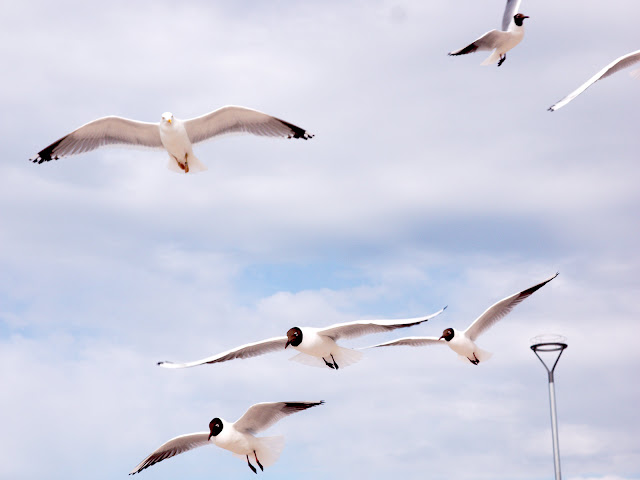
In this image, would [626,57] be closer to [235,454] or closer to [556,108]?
[556,108]

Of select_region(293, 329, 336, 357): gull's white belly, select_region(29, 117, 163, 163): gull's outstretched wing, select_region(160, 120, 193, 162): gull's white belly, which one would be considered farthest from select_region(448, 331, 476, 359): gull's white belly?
select_region(29, 117, 163, 163): gull's outstretched wing

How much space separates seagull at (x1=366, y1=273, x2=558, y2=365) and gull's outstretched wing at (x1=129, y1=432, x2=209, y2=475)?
3105mm

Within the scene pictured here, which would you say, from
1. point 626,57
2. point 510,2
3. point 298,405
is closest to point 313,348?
point 298,405

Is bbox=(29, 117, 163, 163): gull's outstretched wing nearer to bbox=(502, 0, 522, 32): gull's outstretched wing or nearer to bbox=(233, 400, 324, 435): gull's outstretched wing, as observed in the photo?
bbox=(233, 400, 324, 435): gull's outstretched wing

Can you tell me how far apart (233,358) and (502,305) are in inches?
164

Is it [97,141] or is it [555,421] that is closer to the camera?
[555,421]

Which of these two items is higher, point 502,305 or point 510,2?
point 510,2

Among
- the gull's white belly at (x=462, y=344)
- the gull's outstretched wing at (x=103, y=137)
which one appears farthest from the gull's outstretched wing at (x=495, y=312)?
the gull's outstretched wing at (x=103, y=137)

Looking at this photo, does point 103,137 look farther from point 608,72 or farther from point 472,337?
point 608,72

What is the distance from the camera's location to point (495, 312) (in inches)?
568

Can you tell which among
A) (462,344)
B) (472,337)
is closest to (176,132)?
(462,344)

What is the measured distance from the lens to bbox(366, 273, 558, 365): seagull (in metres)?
14.2

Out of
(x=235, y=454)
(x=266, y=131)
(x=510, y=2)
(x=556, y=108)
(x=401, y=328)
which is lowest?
(x=235, y=454)

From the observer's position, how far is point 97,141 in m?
14.0
